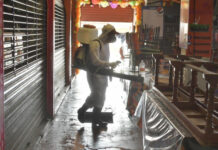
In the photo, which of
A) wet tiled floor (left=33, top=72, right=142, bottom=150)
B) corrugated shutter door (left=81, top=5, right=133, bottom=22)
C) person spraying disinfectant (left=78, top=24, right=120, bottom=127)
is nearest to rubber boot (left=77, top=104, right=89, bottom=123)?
person spraying disinfectant (left=78, top=24, right=120, bottom=127)

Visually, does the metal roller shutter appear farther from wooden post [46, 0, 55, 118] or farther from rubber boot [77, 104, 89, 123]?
rubber boot [77, 104, 89, 123]

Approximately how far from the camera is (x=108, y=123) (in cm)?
671

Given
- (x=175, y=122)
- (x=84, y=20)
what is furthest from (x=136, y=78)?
(x=84, y=20)

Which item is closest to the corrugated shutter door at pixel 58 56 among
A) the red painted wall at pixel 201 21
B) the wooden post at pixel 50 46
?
the wooden post at pixel 50 46

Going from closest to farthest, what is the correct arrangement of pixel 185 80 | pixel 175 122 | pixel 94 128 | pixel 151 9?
pixel 175 122, pixel 185 80, pixel 94 128, pixel 151 9

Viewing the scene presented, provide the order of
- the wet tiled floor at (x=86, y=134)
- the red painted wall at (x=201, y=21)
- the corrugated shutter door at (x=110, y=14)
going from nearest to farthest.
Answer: the wet tiled floor at (x=86, y=134)
the red painted wall at (x=201, y=21)
the corrugated shutter door at (x=110, y=14)

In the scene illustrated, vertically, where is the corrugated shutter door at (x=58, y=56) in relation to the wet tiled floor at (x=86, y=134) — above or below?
above

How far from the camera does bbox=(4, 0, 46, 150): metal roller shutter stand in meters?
3.84

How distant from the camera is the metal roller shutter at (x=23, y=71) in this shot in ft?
12.6

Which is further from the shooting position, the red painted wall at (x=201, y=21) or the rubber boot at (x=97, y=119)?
the red painted wall at (x=201, y=21)

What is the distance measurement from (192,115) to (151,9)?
925 cm

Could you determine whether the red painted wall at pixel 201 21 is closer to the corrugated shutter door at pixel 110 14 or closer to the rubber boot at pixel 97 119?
the rubber boot at pixel 97 119

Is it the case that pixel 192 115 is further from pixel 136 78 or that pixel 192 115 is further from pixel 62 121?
pixel 62 121

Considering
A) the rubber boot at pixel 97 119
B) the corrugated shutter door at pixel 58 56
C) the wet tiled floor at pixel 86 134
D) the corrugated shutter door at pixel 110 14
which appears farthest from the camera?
the corrugated shutter door at pixel 110 14
